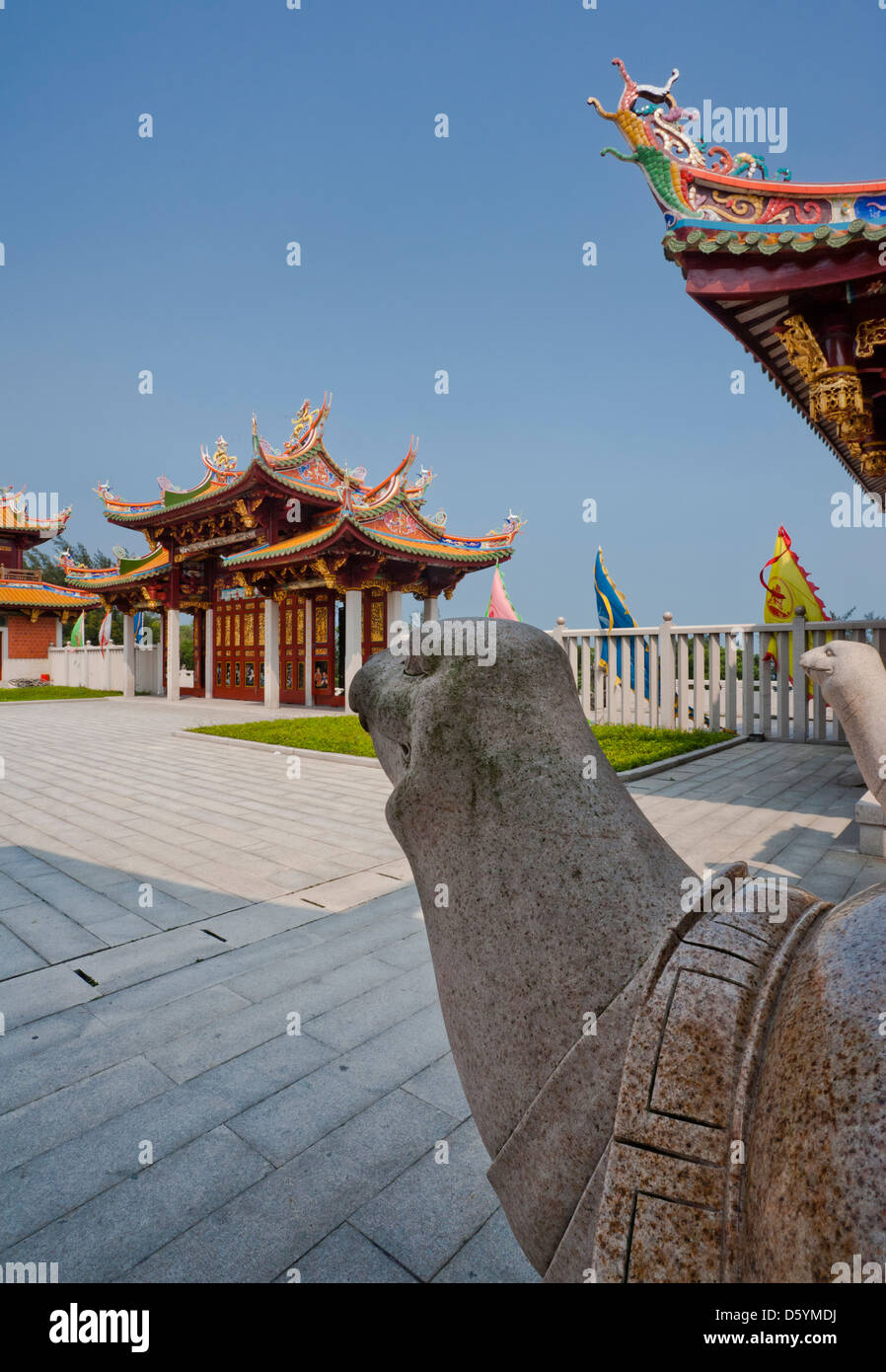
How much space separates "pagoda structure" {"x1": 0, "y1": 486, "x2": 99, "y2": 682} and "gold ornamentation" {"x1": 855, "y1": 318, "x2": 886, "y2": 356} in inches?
1241

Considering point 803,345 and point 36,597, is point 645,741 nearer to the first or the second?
point 803,345

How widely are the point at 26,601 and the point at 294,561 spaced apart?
789 inches

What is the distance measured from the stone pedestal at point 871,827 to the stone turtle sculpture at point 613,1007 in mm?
4009

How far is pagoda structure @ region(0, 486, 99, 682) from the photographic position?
29.3 metres

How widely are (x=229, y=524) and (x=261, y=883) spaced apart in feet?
56.9

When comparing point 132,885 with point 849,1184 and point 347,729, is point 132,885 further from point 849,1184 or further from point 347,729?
point 347,729

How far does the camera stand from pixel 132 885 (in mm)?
3994

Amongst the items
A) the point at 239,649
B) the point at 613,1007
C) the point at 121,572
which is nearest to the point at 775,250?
the point at 613,1007

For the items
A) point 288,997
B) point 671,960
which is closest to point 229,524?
point 288,997

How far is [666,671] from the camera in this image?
38.1 feet

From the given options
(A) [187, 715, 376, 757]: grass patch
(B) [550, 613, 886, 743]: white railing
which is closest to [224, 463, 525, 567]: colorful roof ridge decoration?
(A) [187, 715, 376, 757]: grass patch

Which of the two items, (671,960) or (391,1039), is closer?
(671,960)

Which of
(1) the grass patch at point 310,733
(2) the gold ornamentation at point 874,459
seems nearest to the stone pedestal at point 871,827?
(2) the gold ornamentation at point 874,459

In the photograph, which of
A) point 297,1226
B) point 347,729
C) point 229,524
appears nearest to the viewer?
point 297,1226
